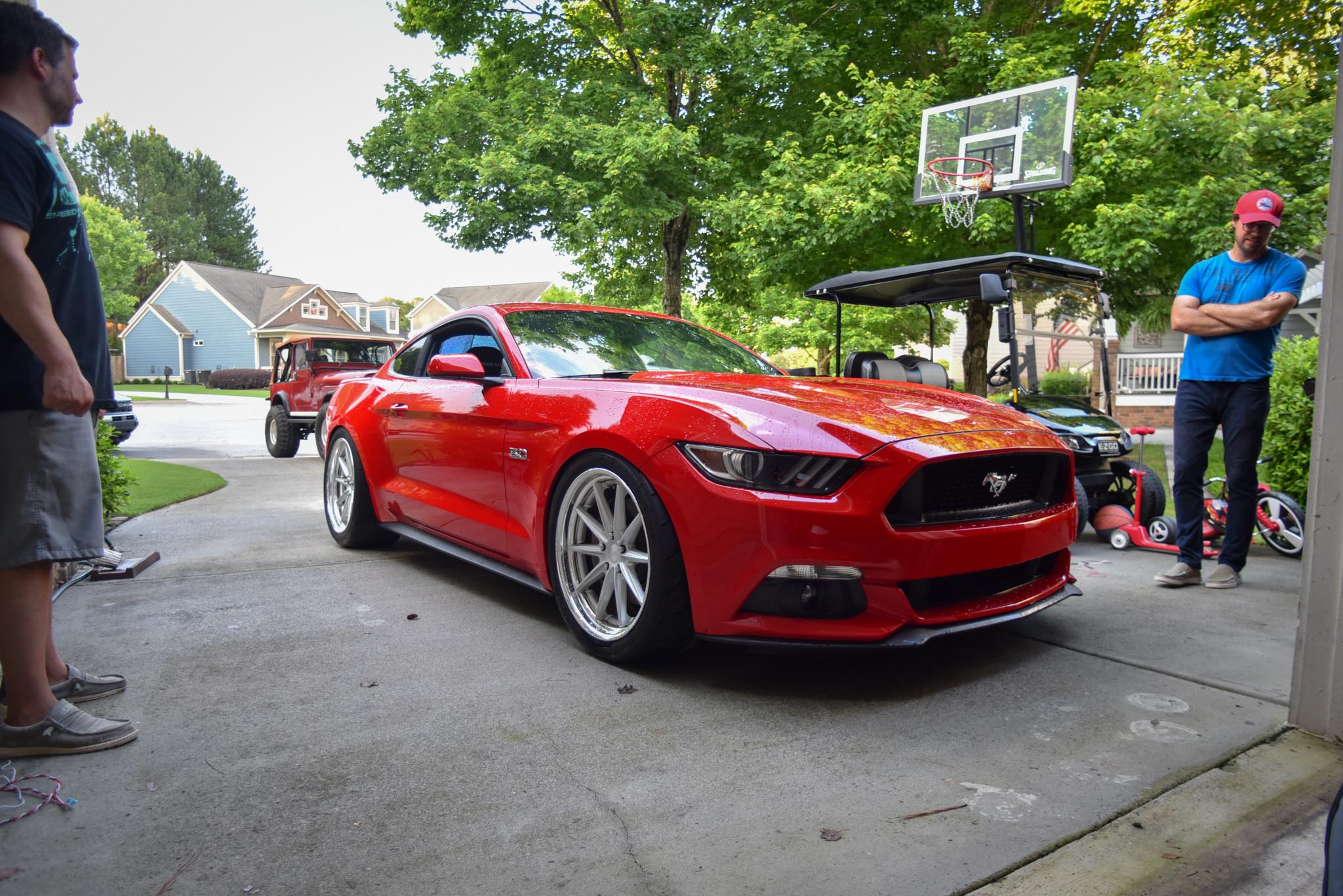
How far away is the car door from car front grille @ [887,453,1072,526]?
1817 millimetres

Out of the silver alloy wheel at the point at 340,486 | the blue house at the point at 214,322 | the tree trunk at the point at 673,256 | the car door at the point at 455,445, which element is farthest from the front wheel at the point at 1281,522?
the blue house at the point at 214,322

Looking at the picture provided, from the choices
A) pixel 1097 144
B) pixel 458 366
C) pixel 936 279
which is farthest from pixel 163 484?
pixel 1097 144

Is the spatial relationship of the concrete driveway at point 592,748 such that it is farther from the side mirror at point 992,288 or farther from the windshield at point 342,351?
the windshield at point 342,351

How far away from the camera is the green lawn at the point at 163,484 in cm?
760

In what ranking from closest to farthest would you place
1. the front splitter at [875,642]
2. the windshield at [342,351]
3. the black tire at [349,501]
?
the front splitter at [875,642] < the black tire at [349,501] < the windshield at [342,351]

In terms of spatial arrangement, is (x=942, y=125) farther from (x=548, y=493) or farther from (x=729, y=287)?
(x=548, y=493)

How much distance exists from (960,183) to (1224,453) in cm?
740

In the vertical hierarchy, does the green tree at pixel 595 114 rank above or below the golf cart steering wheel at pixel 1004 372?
above

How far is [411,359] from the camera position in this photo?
5258mm

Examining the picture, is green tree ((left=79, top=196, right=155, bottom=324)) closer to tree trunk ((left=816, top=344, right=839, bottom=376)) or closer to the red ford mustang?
tree trunk ((left=816, top=344, right=839, bottom=376))

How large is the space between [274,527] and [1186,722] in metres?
5.86

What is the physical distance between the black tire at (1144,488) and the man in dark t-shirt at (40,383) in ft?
→ 19.4

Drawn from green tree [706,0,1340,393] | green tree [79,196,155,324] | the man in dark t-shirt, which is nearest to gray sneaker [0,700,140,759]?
the man in dark t-shirt

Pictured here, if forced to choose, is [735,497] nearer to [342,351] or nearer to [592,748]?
[592,748]
